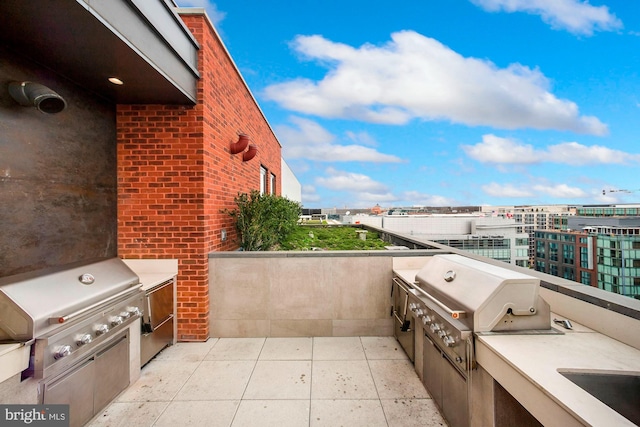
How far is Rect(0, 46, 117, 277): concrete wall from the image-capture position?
6.75 ft

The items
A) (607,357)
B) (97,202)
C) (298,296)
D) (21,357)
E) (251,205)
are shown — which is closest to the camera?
(607,357)

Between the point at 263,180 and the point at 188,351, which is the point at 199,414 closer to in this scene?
the point at 188,351

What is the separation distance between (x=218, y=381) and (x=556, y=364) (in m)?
2.68

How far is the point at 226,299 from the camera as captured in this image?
3408mm

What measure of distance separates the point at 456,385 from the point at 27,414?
274cm

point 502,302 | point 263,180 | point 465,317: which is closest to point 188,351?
point 465,317

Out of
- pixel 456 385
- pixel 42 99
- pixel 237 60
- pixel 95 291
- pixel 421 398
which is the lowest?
pixel 421 398

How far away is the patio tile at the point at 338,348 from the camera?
2.97 m

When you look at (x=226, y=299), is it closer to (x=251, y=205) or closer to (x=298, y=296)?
(x=298, y=296)

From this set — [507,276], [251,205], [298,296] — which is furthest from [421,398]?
[251,205]

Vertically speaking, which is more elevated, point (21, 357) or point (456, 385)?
point (21, 357)

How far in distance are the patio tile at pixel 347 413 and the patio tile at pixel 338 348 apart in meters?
0.69

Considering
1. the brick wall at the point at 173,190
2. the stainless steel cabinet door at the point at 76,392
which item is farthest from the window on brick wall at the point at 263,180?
the stainless steel cabinet door at the point at 76,392

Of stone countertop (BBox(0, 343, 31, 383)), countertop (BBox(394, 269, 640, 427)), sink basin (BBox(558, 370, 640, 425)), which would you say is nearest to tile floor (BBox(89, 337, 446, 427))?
stone countertop (BBox(0, 343, 31, 383))
